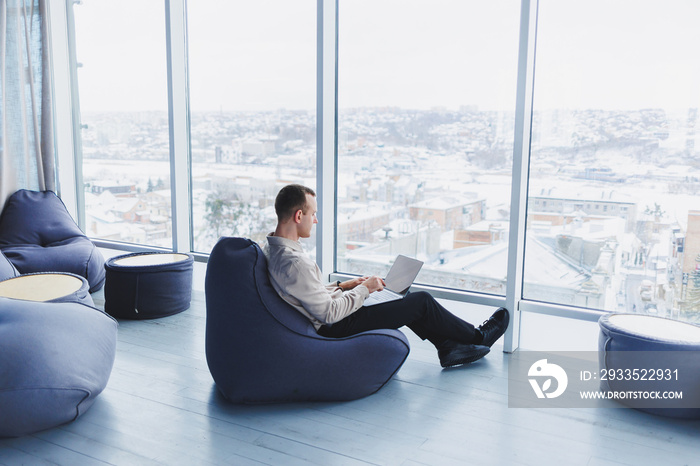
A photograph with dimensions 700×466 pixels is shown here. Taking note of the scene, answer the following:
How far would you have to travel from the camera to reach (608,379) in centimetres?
309

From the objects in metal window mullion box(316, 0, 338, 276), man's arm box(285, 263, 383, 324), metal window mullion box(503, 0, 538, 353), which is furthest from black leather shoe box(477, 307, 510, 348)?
metal window mullion box(316, 0, 338, 276)

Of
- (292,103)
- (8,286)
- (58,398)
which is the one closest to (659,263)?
(292,103)

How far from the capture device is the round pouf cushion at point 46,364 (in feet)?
8.14

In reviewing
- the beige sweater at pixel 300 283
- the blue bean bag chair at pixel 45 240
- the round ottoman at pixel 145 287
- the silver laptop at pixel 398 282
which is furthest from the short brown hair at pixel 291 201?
the blue bean bag chair at pixel 45 240

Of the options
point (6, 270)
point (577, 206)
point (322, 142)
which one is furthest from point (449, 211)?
point (6, 270)

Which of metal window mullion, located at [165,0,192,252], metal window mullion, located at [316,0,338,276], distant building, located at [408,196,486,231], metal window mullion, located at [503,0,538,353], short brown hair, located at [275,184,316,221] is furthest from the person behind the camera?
metal window mullion, located at [165,0,192,252]

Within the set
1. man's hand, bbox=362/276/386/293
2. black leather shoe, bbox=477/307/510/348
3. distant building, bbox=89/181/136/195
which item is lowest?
black leather shoe, bbox=477/307/510/348

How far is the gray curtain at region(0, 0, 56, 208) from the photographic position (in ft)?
17.1

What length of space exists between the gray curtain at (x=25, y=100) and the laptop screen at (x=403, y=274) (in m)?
3.68

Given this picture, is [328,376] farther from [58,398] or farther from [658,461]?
[658,461]

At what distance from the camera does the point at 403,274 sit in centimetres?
331

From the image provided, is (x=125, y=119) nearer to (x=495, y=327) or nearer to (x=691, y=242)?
(x=495, y=327)

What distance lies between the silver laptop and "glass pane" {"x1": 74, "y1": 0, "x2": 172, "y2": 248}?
2716mm

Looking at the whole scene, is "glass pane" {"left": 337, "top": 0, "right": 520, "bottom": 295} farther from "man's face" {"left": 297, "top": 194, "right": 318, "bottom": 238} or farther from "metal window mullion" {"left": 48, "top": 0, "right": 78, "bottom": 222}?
"metal window mullion" {"left": 48, "top": 0, "right": 78, "bottom": 222}
